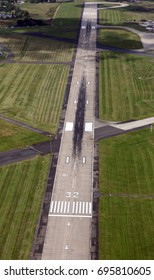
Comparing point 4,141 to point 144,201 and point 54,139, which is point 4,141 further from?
point 144,201

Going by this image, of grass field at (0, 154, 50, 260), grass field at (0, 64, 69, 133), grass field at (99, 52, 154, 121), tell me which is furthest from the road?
grass field at (99, 52, 154, 121)

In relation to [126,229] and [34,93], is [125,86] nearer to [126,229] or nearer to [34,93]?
[34,93]

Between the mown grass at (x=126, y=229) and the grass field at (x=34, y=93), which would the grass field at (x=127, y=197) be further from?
the grass field at (x=34, y=93)

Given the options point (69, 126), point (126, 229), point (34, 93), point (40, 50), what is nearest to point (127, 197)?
point (126, 229)

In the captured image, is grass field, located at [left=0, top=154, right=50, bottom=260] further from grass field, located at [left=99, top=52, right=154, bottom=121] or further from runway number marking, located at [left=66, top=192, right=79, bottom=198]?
grass field, located at [left=99, top=52, right=154, bottom=121]

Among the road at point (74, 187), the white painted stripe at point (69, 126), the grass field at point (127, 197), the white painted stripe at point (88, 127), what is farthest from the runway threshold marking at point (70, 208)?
the white painted stripe at point (88, 127)
